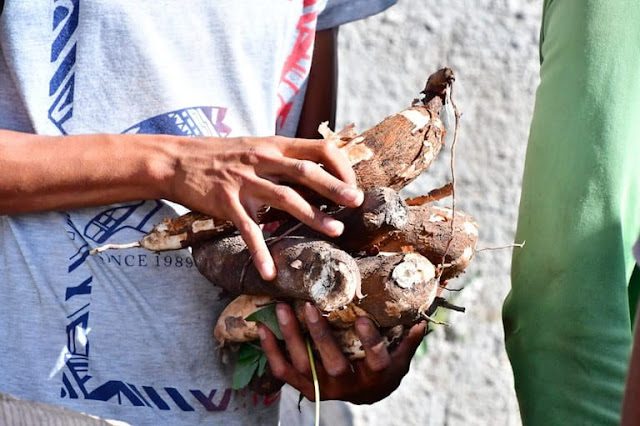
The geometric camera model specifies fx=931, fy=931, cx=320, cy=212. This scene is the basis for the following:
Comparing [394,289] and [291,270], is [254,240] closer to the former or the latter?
[291,270]

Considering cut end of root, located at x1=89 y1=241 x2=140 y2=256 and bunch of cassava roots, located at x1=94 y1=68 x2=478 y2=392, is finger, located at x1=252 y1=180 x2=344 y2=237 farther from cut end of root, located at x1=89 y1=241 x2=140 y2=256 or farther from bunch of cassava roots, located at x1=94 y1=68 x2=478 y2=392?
cut end of root, located at x1=89 y1=241 x2=140 y2=256

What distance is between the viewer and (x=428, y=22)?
265cm

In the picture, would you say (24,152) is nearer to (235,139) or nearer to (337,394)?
(235,139)

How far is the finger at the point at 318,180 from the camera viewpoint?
1.37m

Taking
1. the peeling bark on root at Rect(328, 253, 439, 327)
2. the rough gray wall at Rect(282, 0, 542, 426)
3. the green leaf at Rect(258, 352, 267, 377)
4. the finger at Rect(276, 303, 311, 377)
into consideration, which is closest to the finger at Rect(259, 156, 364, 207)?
the peeling bark on root at Rect(328, 253, 439, 327)

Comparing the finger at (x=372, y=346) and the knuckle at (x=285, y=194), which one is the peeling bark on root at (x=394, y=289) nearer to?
the finger at (x=372, y=346)

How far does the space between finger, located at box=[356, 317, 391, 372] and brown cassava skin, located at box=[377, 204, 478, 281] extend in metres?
0.14

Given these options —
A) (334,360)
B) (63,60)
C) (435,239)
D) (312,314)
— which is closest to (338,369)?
(334,360)

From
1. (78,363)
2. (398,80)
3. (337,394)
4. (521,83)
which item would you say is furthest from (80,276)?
(521,83)

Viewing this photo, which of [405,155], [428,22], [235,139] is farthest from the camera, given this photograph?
[428,22]

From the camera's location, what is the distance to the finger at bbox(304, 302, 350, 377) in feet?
4.73

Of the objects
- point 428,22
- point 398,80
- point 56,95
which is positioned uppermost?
point 428,22

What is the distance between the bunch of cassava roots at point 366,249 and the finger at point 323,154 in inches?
2.0

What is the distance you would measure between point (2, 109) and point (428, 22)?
4.76ft
